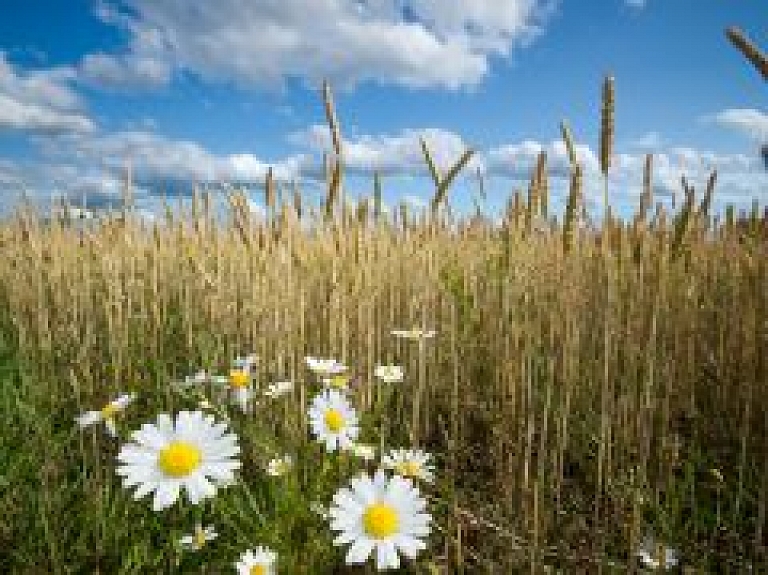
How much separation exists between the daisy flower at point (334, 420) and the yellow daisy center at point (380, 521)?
0.98 ft

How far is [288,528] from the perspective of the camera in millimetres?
1584

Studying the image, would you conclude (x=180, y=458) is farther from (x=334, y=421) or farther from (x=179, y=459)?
(x=334, y=421)

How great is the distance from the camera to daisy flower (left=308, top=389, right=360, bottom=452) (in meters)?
1.59

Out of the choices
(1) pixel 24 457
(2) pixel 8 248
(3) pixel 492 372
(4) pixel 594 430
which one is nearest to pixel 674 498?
(4) pixel 594 430

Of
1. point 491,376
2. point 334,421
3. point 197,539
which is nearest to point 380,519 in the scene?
point 334,421

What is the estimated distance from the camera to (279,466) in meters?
1.69

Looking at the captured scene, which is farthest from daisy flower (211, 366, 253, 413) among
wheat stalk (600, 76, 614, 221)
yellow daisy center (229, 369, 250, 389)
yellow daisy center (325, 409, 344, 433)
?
wheat stalk (600, 76, 614, 221)

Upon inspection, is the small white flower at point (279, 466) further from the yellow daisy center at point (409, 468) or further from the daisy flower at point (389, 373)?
the daisy flower at point (389, 373)

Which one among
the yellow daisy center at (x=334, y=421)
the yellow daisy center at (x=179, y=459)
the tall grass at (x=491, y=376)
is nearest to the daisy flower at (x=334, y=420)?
the yellow daisy center at (x=334, y=421)

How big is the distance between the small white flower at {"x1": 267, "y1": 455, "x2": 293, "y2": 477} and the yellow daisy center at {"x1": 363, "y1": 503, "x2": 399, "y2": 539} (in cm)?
39

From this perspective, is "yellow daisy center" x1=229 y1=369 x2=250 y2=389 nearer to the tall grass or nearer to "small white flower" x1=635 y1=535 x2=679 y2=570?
the tall grass

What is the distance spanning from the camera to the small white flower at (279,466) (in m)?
1.66

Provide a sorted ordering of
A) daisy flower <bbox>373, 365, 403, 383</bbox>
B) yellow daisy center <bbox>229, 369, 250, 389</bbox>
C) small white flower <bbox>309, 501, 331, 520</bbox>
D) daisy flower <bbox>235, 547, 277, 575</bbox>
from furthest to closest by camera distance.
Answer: daisy flower <bbox>373, 365, 403, 383</bbox> → yellow daisy center <bbox>229, 369, 250, 389</bbox> → small white flower <bbox>309, 501, 331, 520</bbox> → daisy flower <bbox>235, 547, 277, 575</bbox>

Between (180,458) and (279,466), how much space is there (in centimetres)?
44
